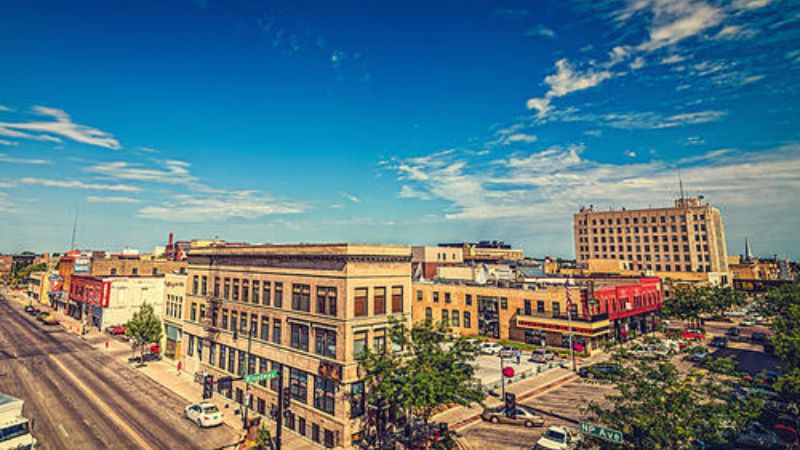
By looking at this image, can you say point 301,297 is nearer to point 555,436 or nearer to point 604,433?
Result: point 555,436

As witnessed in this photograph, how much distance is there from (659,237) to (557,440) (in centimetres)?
13630

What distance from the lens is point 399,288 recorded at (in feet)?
113

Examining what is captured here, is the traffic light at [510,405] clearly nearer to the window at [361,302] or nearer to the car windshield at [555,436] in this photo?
the car windshield at [555,436]

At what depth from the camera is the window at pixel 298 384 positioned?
3272cm

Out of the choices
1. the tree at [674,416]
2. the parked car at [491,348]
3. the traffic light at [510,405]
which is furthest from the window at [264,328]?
the parked car at [491,348]

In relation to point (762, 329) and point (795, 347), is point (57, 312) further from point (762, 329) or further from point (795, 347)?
point (762, 329)

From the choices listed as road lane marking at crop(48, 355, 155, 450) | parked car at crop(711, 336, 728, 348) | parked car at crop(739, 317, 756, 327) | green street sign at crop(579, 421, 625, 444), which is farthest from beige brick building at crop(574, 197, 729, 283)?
road lane marking at crop(48, 355, 155, 450)

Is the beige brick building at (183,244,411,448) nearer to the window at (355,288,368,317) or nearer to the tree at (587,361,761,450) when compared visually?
the window at (355,288,368,317)

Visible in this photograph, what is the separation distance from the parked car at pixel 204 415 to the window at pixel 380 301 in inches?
671

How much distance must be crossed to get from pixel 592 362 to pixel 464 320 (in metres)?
22.5

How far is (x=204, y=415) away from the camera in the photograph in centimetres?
3406

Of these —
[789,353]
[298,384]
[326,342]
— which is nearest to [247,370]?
[298,384]

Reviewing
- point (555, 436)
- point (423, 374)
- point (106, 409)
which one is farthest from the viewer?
point (106, 409)

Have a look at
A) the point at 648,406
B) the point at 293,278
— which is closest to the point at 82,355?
the point at 293,278
